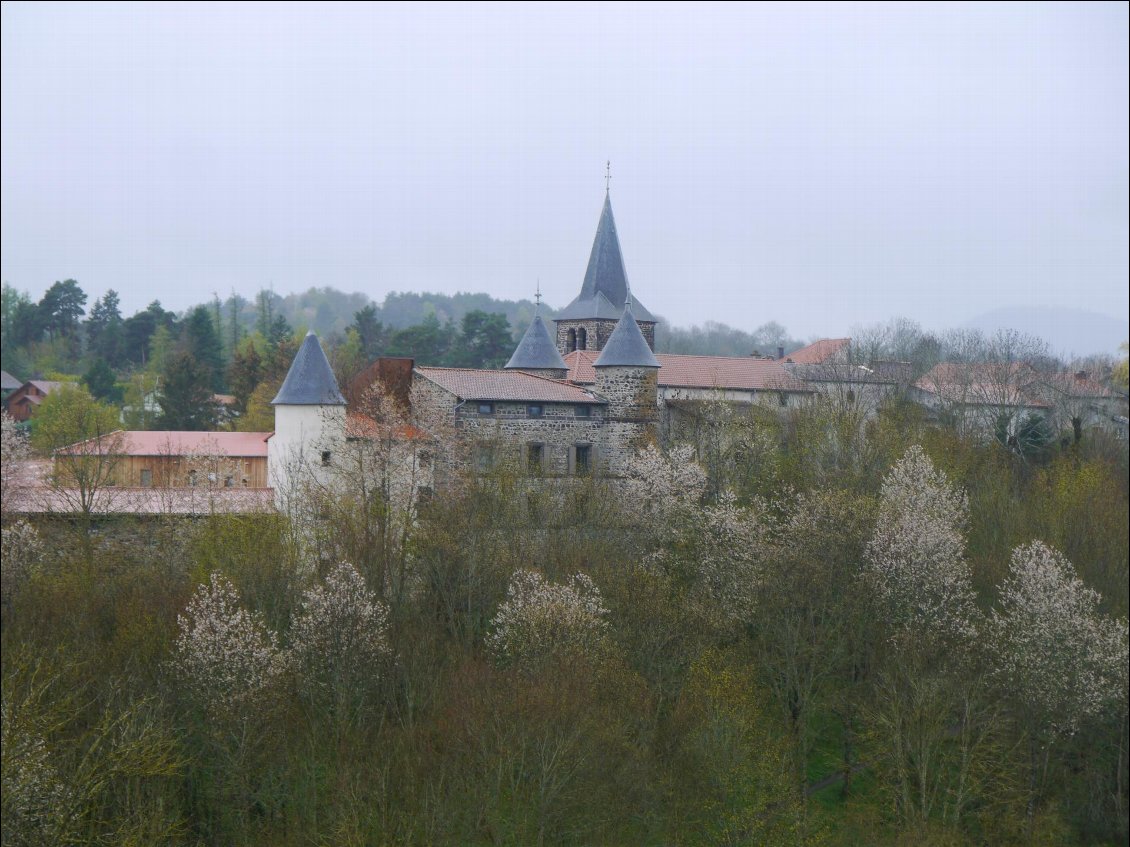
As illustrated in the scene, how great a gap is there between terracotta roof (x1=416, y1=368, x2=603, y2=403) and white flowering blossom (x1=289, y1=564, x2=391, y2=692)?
37.8ft

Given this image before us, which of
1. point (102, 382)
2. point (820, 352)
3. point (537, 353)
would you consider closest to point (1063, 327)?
point (820, 352)

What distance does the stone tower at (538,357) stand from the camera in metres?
40.0

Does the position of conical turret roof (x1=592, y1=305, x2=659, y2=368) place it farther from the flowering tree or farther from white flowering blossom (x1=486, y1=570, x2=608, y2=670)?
the flowering tree

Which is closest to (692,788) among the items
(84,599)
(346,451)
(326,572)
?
(326,572)

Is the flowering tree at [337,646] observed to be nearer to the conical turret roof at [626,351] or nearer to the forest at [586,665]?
the forest at [586,665]

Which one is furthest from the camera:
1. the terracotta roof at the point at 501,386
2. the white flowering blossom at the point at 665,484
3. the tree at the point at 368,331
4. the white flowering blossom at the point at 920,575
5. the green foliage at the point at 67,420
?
the tree at the point at 368,331

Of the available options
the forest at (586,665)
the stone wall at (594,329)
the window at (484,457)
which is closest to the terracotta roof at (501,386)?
the window at (484,457)

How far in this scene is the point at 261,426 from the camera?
4525cm

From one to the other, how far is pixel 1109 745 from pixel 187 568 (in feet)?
64.7

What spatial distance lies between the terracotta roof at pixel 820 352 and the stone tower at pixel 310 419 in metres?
20.3

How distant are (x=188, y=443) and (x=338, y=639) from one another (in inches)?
787

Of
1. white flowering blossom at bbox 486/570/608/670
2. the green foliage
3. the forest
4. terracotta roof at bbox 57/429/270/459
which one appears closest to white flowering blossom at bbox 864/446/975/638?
the forest

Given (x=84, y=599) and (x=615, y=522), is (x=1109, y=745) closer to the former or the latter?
(x=615, y=522)

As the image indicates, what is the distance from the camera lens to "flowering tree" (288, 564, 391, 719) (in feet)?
68.4
